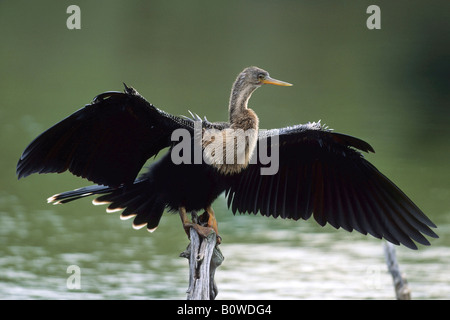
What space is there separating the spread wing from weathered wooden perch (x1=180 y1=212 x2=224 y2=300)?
808 mm

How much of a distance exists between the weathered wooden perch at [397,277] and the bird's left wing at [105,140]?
8.88 feet

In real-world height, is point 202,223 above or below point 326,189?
below

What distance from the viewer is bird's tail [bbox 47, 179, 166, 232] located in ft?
20.0

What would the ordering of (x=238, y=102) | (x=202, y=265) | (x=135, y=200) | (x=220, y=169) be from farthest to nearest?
(x=135, y=200) < (x=238, y=102) < (x=220, y=169) < (x=202, y=265)

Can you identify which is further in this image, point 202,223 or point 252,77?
point 252,77

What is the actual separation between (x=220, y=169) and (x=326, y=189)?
3.52 ft

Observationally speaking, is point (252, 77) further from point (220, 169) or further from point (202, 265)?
point (202, 265)

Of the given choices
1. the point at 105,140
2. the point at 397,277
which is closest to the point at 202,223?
the point at 105,140

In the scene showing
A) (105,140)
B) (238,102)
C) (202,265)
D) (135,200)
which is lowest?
(202,265)

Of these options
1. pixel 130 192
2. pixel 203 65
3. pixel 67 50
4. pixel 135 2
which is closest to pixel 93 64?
pixel 67 50

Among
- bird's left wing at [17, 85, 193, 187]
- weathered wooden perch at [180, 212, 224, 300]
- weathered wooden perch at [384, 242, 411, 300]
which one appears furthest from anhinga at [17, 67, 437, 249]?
weathered wooden perch at [384, 242, 411, 300]

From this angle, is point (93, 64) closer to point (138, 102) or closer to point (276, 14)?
point (276, 14)


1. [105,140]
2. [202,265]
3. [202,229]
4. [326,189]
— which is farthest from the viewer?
[326,189]

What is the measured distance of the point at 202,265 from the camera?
17.6 feet
